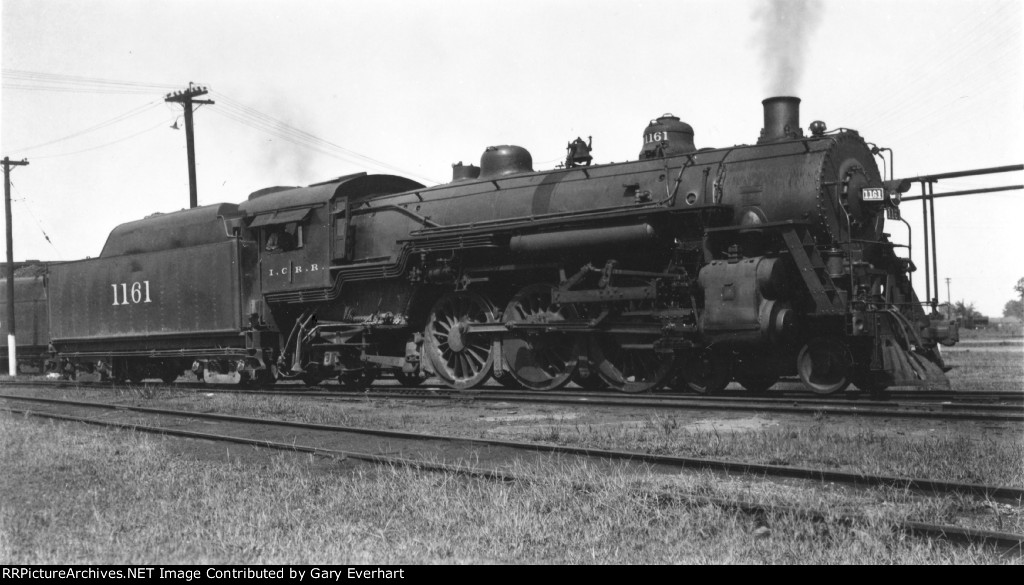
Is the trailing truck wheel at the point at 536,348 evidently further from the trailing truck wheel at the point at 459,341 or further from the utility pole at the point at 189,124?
the utility pole at the point at 189,124

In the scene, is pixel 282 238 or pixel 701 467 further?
pixel 282 238

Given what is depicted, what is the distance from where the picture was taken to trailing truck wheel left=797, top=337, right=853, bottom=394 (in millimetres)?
10461

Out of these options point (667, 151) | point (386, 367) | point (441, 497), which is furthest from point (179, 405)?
point (441, 497)

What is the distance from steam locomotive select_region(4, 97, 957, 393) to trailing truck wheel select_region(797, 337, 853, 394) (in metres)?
0.02

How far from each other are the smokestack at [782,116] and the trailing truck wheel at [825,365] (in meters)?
2.72

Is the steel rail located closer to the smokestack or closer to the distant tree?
the smokestack

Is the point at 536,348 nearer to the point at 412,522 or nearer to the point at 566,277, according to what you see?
the point at 566,277

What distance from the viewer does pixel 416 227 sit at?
1390 cm

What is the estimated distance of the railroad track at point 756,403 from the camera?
8.55 m

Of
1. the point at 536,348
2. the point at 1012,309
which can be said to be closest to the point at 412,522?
the point at 536,348

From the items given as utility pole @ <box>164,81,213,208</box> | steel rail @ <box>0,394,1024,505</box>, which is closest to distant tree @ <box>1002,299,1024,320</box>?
utility pole @ <box>164,81,213,208</box>

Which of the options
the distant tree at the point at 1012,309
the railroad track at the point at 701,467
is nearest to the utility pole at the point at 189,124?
the railroad track at the point at 701,467

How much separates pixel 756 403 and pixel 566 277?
341cm

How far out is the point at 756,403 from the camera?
32.9 ft
